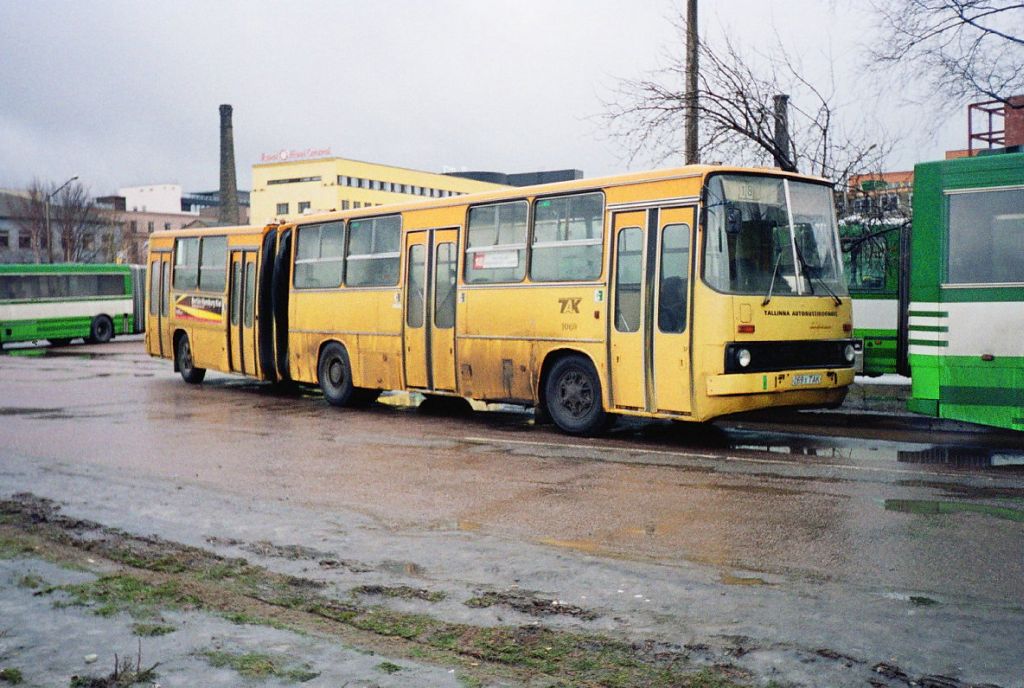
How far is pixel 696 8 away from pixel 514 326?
884 cm

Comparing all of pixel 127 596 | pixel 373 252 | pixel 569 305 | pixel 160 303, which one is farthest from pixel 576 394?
pixel 160 303

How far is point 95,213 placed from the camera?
8350 cm

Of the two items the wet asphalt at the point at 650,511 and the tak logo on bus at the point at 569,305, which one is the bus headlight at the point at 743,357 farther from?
the tak logo on bus at the point at 569,305

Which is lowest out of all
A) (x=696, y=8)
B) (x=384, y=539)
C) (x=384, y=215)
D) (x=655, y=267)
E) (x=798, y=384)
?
(x=384, y=539)

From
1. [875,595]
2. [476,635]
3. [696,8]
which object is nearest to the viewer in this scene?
[476,635]

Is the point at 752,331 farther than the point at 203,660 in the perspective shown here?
Yes

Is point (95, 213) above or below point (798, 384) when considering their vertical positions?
above

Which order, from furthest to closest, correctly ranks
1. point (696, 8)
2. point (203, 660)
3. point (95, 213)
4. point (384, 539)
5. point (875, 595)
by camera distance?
point (95, 213), point (696, 8), point (384, 539), point (875, 595), point (203, 660)

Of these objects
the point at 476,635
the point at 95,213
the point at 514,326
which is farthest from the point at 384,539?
the point at 95,213

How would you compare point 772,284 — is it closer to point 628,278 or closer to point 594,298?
point 628,278

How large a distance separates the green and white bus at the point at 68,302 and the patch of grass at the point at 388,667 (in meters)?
37.1

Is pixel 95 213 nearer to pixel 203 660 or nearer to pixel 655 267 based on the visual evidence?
pixel 655 267

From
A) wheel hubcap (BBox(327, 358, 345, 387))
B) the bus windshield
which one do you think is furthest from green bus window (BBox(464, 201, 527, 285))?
wheel hubcap (BBox(327, 358, 345, 387))

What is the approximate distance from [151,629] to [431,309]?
34.2 ft
